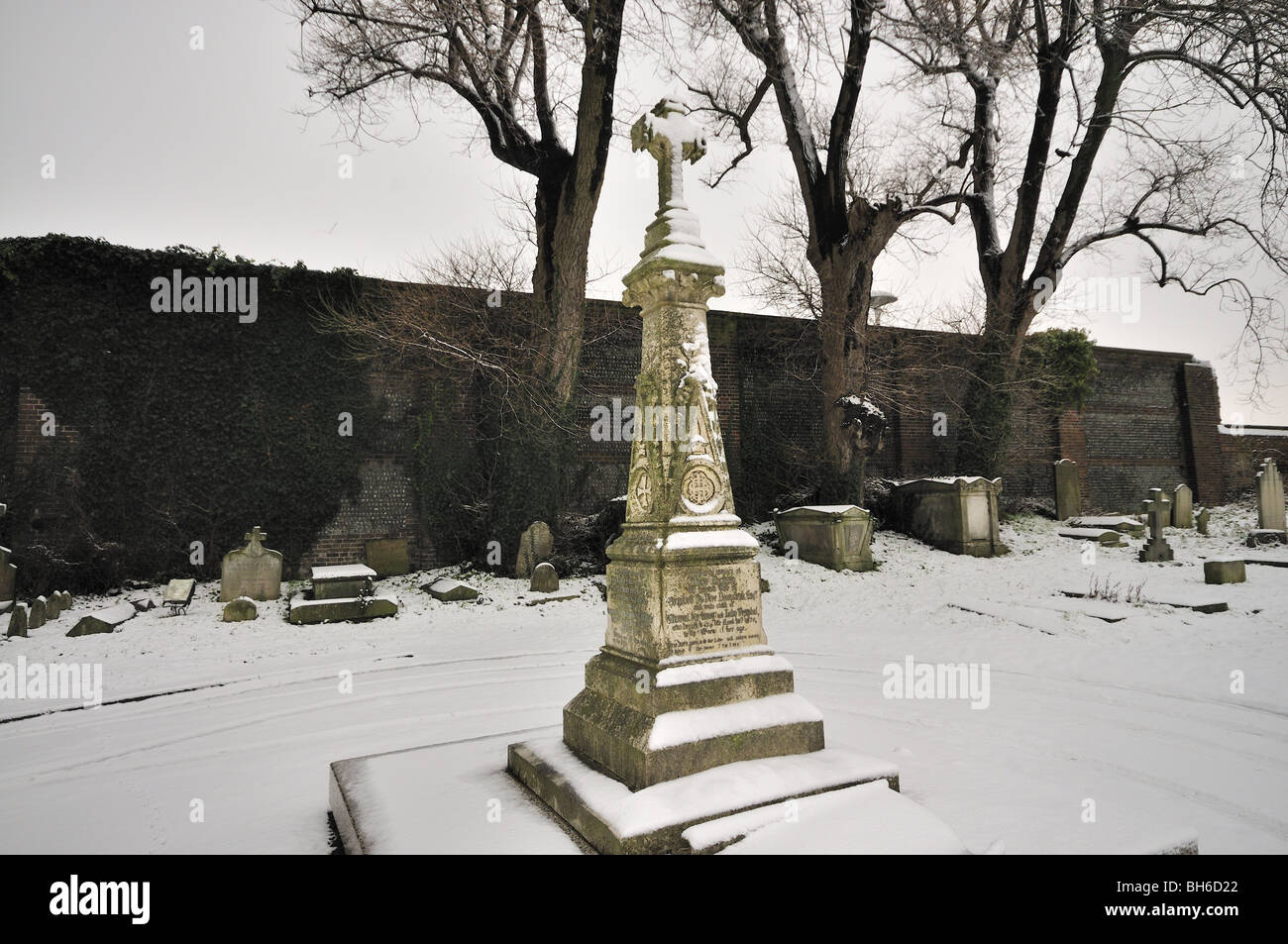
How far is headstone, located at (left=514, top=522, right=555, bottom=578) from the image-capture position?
10188mm

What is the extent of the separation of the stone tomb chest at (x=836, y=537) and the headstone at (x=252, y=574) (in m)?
8.22

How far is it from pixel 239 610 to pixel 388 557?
3.11 meters

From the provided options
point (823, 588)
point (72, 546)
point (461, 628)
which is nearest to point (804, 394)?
point (823, 588)

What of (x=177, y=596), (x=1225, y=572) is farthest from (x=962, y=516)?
(x=177, y=596)

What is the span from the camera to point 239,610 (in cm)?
796

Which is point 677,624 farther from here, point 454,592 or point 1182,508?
point 1182,508

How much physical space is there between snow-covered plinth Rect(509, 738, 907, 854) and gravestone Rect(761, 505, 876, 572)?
786 centimetres

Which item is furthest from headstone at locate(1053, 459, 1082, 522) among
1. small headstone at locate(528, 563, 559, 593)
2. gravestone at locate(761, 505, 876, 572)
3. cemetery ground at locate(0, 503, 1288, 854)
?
small headstone at locate(528, 563, 559, 593)

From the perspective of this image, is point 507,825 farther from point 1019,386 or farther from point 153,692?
point 1019,386

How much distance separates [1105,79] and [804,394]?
855cm

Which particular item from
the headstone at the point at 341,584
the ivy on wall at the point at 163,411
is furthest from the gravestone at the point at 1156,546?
the ivy on wall at the point at 163,411

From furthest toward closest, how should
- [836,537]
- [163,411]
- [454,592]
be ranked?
[836,537] → [163,411] → [454,592]

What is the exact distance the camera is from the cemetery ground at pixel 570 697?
290 centimetres

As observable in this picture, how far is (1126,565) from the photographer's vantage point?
418 inches
